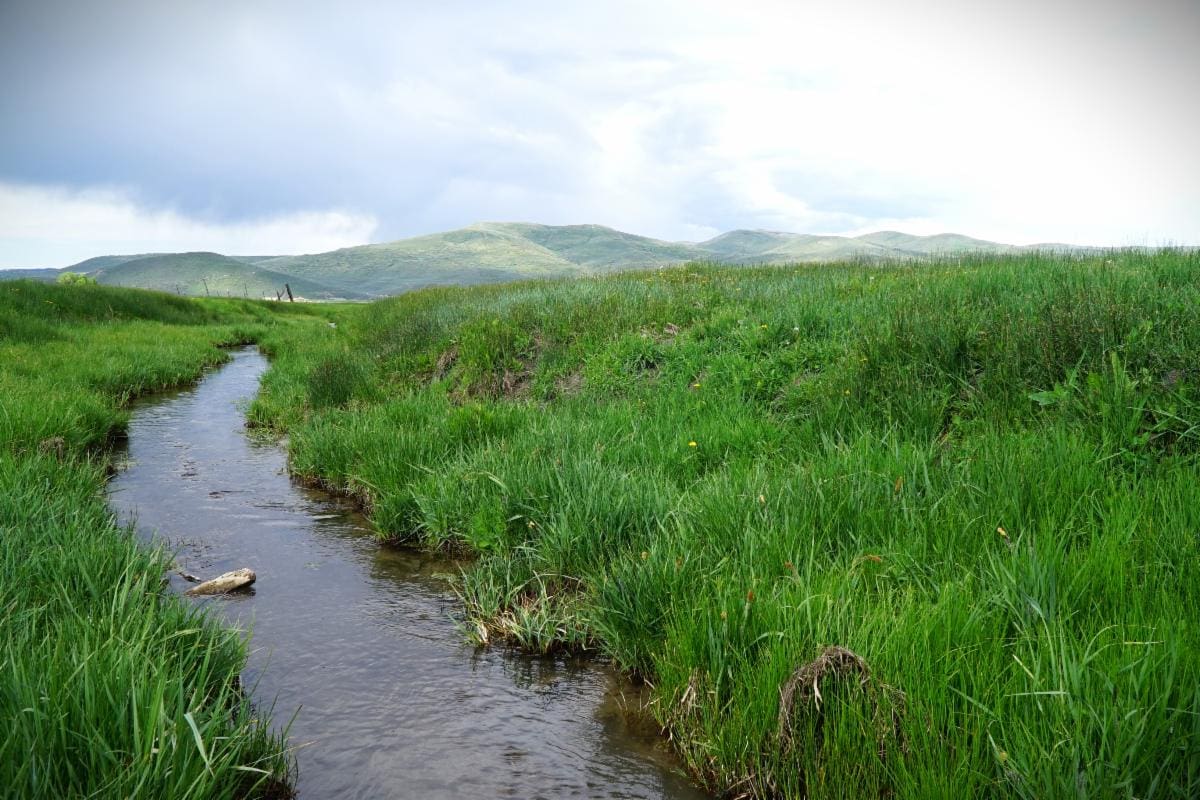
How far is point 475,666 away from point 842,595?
2.31 m

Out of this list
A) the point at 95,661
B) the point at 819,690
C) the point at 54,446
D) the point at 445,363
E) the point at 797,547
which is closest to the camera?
the point at 95,661

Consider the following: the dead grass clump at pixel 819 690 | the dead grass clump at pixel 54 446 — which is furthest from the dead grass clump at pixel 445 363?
the dead grass clump at pixel 819 690

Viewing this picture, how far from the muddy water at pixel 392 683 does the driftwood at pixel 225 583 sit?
11cm

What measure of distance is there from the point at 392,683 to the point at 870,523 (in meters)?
2.98

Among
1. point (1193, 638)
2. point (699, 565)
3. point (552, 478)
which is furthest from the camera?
point (552, 478)

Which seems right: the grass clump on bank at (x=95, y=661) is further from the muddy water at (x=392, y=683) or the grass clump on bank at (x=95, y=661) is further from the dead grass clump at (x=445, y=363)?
the dead grass clump at (x=445, y=363)

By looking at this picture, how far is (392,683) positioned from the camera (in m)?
4.28

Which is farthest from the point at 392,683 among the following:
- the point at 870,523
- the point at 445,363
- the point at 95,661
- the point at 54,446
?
the point at 445,363

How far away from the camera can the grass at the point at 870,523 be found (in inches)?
105

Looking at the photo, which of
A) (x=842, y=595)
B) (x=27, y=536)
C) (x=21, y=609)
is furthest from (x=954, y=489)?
(x=27, y=536)

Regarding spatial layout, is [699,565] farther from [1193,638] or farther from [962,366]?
[962,366]

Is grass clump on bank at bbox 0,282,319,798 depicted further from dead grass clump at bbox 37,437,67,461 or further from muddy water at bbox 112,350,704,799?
muddy water at bbox 112,350,704,799

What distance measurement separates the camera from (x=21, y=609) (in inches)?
146

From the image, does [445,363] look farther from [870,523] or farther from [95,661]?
[95,661]
